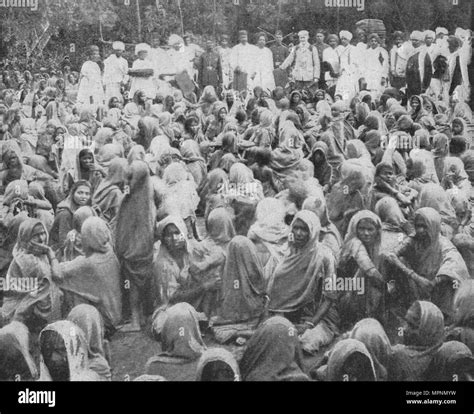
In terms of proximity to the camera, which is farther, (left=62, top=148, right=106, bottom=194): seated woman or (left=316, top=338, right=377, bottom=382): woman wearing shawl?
(left=62, top=148, right=106, bottom=194): seated woman

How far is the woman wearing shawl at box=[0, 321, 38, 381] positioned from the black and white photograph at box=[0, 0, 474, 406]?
17 millimetres

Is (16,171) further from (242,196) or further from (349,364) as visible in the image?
(349,364)

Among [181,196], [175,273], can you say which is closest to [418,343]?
[175,273]

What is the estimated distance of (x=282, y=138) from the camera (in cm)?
1054

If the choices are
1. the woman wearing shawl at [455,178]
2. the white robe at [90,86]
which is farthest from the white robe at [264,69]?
the woman wearing shawl at [455,178]

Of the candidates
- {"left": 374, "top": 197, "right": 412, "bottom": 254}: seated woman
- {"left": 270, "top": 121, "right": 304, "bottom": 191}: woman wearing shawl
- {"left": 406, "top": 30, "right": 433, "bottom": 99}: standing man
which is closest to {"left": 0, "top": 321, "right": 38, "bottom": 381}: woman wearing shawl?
{"left": 270, "top": 121, "right": 304, "bottom": 191}: woman wearing shawl

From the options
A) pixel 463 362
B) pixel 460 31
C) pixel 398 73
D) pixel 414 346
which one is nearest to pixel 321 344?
pixel 414 346

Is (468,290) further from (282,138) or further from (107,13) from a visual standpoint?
(107,13)

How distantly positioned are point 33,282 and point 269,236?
2.96 metres

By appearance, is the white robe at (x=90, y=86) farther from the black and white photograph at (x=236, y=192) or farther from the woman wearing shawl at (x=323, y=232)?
the woman wearing shawl at (x=323, y=232)

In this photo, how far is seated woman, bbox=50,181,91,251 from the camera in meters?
10.1

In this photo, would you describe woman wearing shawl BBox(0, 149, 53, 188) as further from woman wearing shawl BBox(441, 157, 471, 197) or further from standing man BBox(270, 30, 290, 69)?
woman wearing shawl BBox(441, 157, 471, 197)

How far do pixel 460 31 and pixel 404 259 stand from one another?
10.3 feet

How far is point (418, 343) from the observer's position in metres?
10.1
